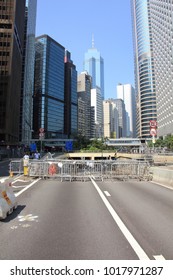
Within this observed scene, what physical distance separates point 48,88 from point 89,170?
149322mm

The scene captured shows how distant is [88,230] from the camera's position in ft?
20.7

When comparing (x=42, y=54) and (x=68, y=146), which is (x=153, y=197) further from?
(x=42, y=54)

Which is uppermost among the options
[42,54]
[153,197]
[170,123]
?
[42,54]

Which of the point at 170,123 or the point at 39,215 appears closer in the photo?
the point at 39,215

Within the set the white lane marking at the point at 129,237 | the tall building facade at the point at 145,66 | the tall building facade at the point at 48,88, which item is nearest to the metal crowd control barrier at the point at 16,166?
the white lane marking at the point at 129,237

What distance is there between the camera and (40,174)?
20422 millimetres

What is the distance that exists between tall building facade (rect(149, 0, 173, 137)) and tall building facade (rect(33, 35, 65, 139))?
64542mm

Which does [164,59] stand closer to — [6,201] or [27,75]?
[27,75]

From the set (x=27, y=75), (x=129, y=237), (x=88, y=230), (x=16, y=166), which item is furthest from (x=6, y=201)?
(x=27, y=75)

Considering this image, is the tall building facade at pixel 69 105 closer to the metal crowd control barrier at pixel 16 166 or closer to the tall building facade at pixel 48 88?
the tall building facade at pixel 48 88

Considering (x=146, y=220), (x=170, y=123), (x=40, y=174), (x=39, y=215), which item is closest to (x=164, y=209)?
(x=146, y=220)

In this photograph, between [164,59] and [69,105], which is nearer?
[164,59]
